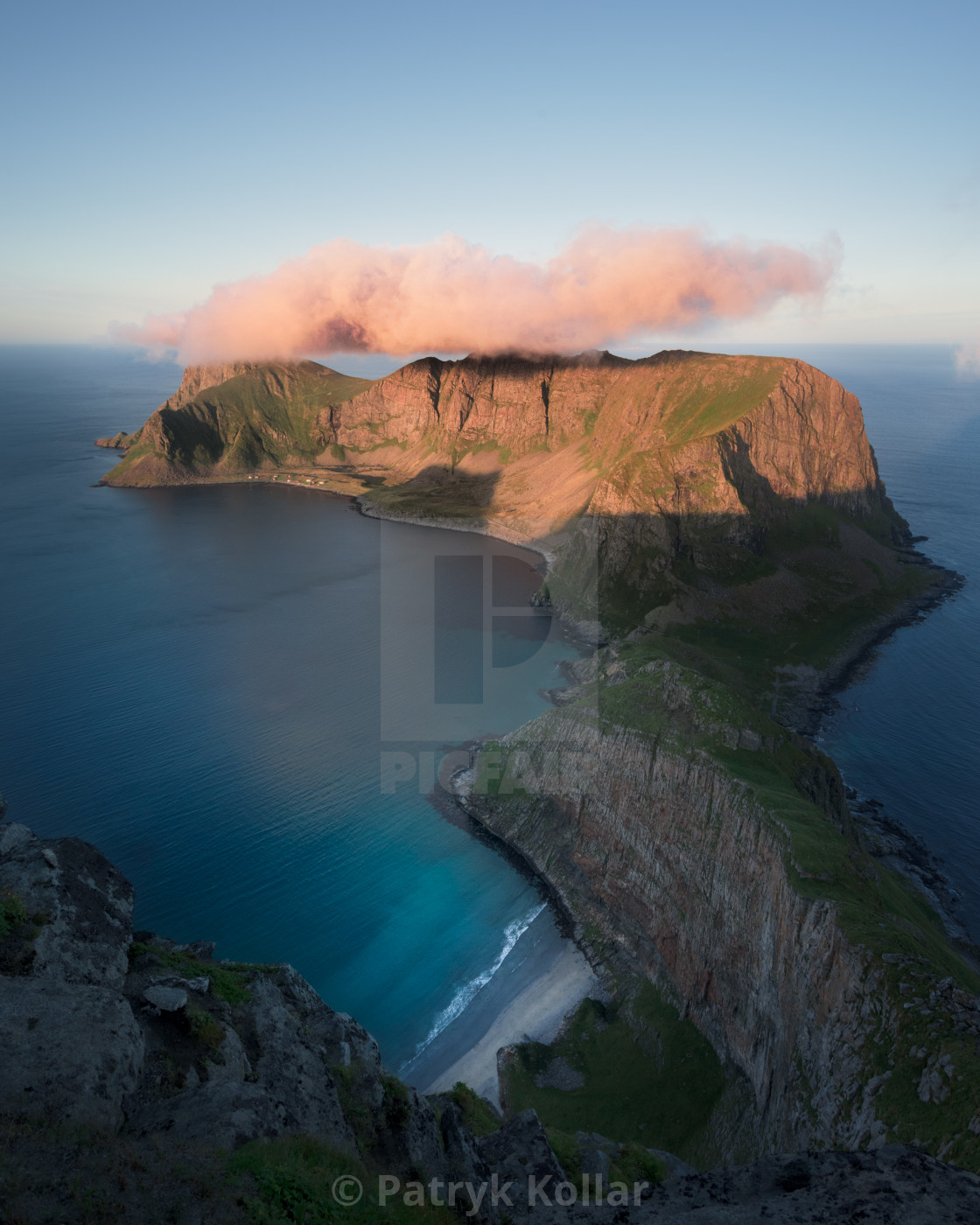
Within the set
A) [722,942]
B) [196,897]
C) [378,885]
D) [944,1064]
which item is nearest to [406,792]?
[378,885]

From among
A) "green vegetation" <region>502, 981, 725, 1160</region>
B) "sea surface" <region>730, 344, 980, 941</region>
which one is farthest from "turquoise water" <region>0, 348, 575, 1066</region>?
"sea surface" <region>730, 344, 980, 941</region>

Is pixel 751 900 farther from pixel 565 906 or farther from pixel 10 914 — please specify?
pixel 10 914

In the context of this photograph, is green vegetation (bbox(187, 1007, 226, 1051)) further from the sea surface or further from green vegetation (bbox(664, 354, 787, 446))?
green vegetation (bbox(664, 354, 787, 446))

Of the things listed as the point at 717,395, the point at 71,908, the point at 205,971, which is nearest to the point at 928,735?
the point at 205,971

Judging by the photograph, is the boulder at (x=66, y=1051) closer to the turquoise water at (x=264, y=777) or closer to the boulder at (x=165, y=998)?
the boulder at (x=165, y=998)

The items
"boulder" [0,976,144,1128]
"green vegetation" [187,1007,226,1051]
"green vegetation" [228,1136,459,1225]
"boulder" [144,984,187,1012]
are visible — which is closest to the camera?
"green vegetation" [228,1136,459,1225]
